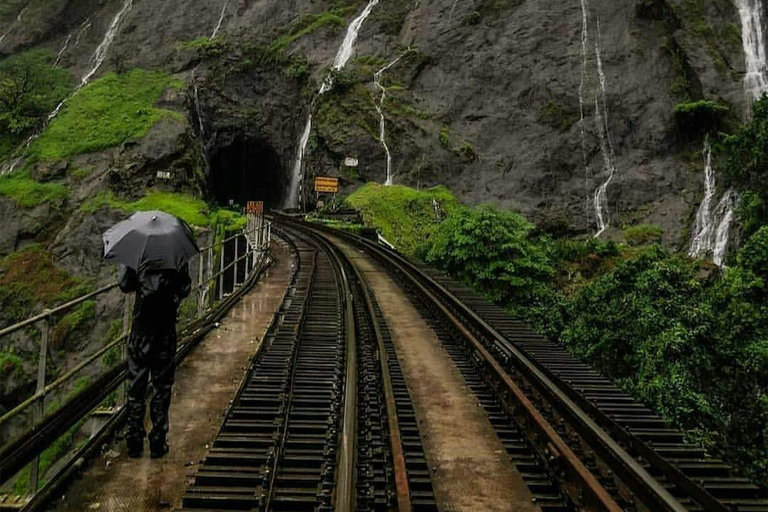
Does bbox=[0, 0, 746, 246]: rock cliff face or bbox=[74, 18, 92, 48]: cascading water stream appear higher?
bbox=[74, 18, 92, 48]: cascading water stream

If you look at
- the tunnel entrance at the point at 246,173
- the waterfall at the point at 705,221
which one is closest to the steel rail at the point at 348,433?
the waterfall at the point at 705,221

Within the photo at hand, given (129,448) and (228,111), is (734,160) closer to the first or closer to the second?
(129,448)

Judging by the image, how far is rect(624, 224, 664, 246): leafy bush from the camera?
25.1 metres

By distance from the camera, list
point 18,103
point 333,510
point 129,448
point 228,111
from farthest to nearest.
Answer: point 228,111
point 18,103
point 129,448
point 333,510

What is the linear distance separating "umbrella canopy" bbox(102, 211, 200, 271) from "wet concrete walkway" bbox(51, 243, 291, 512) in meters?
1.44

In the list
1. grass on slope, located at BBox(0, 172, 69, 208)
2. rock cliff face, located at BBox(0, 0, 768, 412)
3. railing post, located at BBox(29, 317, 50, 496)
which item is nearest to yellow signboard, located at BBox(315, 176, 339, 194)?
rock cliff face, located at BBox(0, 0, 768, 412)

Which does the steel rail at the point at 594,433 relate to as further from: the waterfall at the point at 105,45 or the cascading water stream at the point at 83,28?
the cascading water stream at the point at 83,28

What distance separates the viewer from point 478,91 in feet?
115

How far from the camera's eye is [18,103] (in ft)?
99.1

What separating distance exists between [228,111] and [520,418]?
37496 mm

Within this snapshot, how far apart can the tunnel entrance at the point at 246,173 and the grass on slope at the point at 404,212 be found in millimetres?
16812

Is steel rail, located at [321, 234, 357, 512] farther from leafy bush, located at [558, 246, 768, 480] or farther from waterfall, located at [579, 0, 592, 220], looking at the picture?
waterfall, located at [579, 0, 592, 220]

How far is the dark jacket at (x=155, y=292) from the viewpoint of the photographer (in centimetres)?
377

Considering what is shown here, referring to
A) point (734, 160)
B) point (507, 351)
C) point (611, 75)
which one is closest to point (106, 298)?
point (507, 351)
